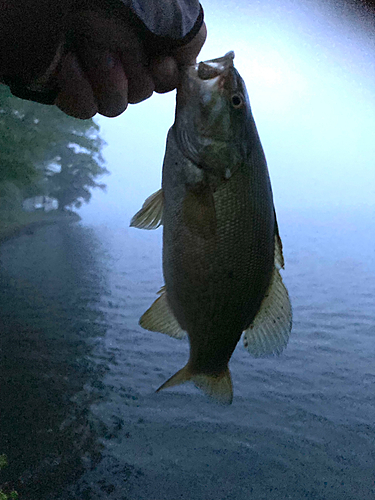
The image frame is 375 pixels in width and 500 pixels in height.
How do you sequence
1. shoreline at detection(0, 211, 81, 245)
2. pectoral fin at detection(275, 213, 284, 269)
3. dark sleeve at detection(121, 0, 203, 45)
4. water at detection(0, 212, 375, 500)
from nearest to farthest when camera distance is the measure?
dark sleeve at detection(121, 0, 203, 45)
pectoral fin at detection(275, 213, 284, 269)
water at detection(0, 212, 375, 500)
shoreline at detection(0, 211, 81, 245)

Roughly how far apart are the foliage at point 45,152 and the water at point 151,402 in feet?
6.53

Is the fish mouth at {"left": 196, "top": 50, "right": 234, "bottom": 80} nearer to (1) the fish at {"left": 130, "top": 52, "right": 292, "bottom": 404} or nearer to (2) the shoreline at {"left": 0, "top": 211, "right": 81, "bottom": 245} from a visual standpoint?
(1) the fish at {"left": 130, "top": 52, "right": 292, "bottom": 404}

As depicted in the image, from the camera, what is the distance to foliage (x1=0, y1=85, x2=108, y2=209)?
324 inches

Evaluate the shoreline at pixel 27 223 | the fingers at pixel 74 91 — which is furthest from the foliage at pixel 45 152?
the fingers at pixel 74 91

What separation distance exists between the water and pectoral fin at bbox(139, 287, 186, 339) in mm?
6391

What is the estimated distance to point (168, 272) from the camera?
2.58 feet

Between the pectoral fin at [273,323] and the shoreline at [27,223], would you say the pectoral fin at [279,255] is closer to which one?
the pectoral fin at [273,323]

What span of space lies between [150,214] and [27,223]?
35.7ft

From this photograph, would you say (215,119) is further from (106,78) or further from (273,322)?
(273,322)

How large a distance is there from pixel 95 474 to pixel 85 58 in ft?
24.9

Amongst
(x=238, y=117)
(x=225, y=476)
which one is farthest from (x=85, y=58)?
(x=225, y=476)

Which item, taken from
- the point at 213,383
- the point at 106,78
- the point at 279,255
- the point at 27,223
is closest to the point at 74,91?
the point at 106,78

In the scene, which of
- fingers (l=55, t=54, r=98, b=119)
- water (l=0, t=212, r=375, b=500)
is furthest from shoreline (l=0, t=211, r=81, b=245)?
fingers (l=55, t=54, r=98, b=119)

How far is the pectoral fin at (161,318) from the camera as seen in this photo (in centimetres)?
85
